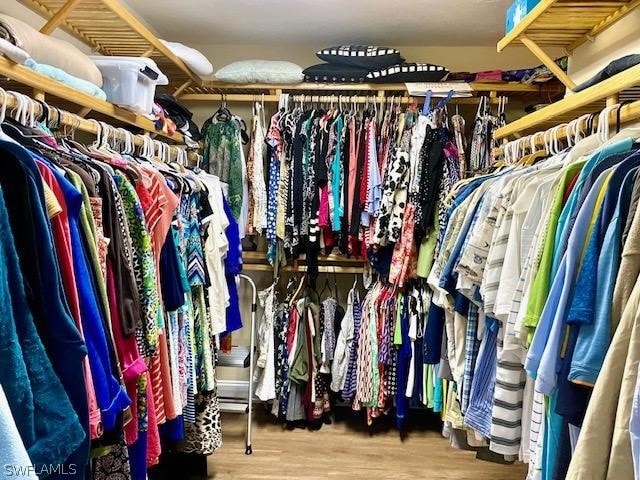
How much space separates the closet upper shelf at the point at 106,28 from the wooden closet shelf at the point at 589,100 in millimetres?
1529

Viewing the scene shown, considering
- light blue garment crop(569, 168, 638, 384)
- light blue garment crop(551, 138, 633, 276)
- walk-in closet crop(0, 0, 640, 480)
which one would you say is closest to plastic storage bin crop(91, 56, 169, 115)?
walk-in closet crop(0, 0, 640, 480)

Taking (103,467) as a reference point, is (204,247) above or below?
above

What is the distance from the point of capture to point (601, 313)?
3.32ft

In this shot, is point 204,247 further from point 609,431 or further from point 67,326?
point 609,431

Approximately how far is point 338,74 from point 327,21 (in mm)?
281

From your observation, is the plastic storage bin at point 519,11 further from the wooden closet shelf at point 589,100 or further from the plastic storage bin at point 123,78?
the plastic storage bin at point 123,78

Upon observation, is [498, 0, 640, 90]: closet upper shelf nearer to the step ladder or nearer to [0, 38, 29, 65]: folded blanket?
[0, 38, 29, 65]: folded blanket

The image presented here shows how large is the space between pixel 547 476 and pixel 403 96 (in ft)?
7.65

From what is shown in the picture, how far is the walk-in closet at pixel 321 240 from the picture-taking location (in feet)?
3.27

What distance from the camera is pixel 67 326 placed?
975 mm

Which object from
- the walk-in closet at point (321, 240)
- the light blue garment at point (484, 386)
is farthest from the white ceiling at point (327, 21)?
the light blue garment at point (484, 386)

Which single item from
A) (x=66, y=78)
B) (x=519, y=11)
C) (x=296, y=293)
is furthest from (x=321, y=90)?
(x=66, y=78)

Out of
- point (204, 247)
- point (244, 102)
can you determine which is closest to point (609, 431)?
point (204, 247)

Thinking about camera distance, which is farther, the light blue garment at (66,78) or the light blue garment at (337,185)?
the light blue garment at (337,185)
